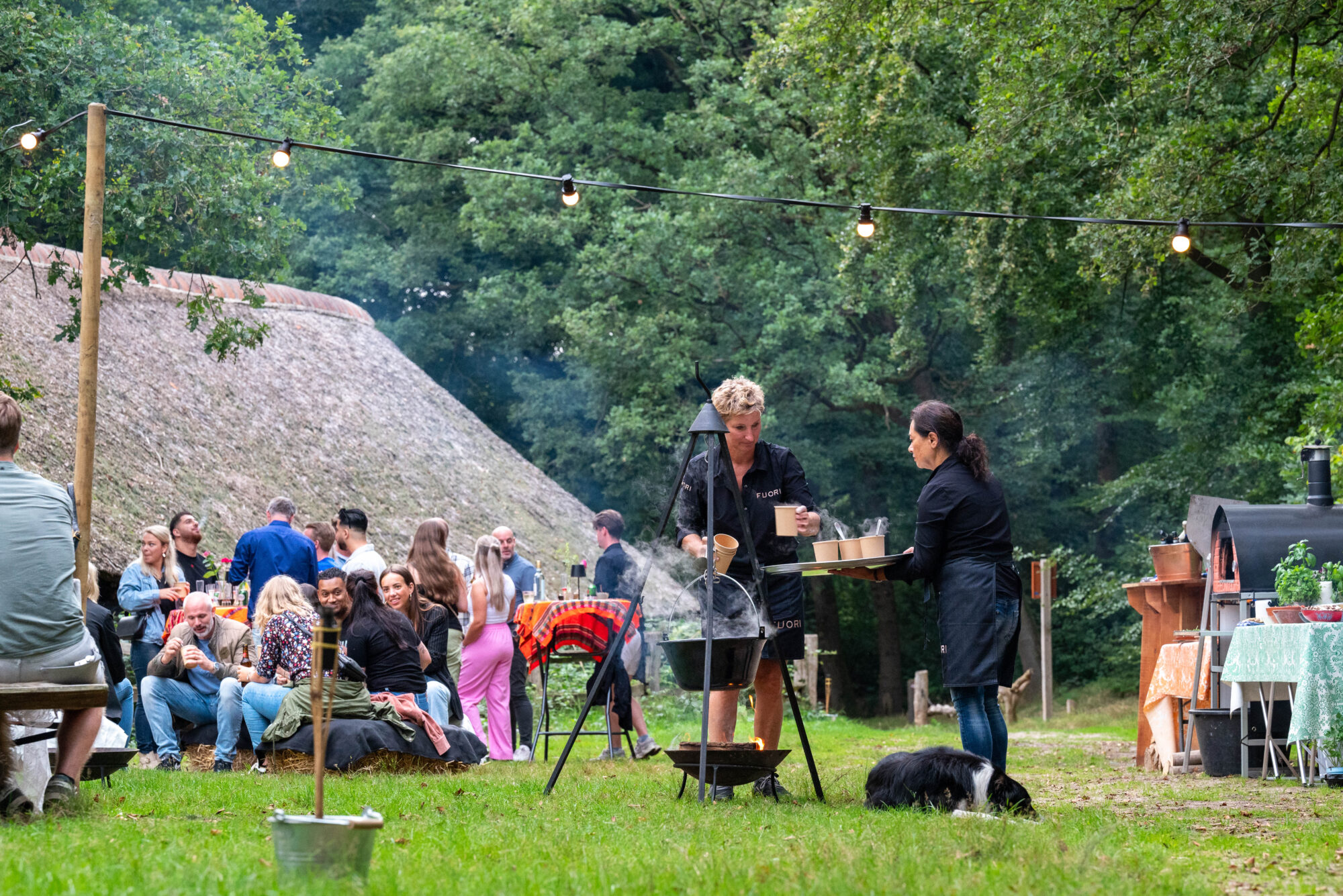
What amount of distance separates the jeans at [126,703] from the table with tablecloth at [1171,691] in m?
6.68

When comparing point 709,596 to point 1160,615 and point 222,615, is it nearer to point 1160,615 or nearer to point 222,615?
point 222,615

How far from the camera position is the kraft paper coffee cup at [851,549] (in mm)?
5922

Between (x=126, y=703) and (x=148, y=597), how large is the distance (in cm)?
71

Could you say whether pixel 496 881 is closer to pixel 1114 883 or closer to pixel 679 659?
pixel 1114 883

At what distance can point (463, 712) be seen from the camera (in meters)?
9.73

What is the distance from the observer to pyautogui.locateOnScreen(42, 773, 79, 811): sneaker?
5.05 metres

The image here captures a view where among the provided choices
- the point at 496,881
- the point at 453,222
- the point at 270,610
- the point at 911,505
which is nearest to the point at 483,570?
the point at 270,610

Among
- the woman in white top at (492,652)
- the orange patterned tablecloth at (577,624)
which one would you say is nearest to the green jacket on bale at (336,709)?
the orange patterned tablecloth at (577,624)

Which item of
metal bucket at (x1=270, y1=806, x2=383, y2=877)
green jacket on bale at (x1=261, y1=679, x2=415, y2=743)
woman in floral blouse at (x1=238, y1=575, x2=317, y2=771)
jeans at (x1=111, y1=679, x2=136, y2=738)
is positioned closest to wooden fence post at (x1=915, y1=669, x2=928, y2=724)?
jeans at (x1=111, y1=679, x2=136, y2=738)

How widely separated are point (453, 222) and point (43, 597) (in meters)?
23.3

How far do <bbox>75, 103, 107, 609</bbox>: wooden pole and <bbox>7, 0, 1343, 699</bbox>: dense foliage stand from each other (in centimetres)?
410

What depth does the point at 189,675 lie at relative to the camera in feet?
28.3

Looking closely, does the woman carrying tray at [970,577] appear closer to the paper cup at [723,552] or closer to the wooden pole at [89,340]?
the paper cup at [723,552]

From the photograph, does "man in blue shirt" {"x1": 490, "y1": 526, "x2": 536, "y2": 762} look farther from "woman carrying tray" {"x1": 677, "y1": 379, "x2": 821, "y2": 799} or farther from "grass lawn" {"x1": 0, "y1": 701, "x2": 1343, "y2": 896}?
"woman carrying tray" {"x1": 677, "y1": 379, "x2": 821, "y2": 799}
